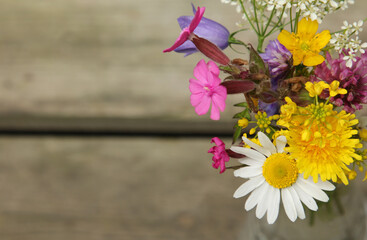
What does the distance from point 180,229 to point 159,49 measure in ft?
0.93

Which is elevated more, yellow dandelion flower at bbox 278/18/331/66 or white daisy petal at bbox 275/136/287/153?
yellow dandelion flower at bbox 278/18/331/66

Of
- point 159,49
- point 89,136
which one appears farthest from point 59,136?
point 159,49

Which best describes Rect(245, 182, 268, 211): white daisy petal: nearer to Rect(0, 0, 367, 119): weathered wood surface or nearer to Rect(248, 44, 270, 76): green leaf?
Rect(248, 44, 270, 76): green leaf

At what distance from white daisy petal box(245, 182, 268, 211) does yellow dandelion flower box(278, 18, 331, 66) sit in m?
0.11

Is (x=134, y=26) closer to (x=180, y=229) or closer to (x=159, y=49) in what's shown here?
(x=159, y=49)

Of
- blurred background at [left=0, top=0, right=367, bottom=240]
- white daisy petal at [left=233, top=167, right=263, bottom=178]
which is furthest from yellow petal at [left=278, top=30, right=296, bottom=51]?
blurred background at [left=0, top=0, right=367, bottom=240]

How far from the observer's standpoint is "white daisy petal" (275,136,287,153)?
13.0 inches

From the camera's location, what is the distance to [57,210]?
691 millimetres

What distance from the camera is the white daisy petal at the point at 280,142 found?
329 mm

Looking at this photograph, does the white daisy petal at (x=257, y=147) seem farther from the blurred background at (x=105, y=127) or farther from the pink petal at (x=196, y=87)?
the blurred background at (x=105, y=127)

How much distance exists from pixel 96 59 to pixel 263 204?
431 mm

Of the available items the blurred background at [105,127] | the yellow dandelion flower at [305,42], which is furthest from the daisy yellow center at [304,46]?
the blurred background at [105,127]

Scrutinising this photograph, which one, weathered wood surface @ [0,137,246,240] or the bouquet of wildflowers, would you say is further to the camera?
weathered wood surface @ [0,137,246,240]

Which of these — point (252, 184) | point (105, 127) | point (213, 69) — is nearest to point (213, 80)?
point (213, 69)
